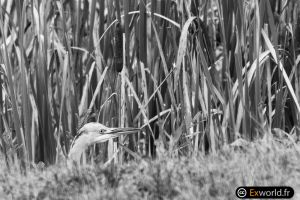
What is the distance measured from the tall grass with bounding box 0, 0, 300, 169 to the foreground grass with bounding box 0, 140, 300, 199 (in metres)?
0.62

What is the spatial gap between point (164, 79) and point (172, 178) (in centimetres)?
130

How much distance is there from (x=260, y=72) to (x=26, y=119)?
1394 millimetres

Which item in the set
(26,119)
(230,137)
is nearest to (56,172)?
(26,119)

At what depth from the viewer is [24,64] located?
4.09m

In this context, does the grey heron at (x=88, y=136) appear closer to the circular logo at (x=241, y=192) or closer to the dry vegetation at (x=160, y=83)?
the dry vegetation at (x=160, y=83)

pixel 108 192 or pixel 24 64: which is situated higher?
pixel 24 64

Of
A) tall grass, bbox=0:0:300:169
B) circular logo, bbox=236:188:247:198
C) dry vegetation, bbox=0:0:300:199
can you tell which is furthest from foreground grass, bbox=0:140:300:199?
tall grass, bbox=0:0:300:169

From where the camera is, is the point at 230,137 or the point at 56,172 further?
the point at 230,137

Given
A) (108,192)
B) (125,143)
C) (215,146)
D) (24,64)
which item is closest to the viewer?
(108,192)

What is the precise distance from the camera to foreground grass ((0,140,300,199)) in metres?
2.86

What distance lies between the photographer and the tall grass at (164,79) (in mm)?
3951

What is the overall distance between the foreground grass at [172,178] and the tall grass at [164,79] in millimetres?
620

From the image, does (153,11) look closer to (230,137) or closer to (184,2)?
(184,2)

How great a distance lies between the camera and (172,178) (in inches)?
116
